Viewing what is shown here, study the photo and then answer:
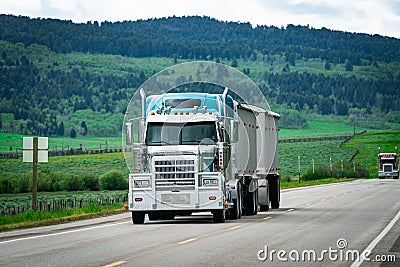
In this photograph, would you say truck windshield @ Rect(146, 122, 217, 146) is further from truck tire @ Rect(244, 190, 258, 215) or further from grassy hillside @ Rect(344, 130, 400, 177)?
grassy hillside @ Rect(344, 130, 400, 177)

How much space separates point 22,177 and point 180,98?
265 feet

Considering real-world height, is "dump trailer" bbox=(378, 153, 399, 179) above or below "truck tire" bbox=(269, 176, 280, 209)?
above

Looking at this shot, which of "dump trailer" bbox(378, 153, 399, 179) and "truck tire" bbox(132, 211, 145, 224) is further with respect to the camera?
"dump trailer" bbox(378, 153, 399, 179)

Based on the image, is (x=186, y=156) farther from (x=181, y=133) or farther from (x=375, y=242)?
(x=375, y=242)

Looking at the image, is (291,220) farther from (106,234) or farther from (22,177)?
(22,177)

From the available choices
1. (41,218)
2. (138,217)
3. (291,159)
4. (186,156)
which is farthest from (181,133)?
(291,159)

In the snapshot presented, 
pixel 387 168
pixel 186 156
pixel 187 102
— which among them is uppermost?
pixel 187 102

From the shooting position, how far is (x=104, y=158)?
163m

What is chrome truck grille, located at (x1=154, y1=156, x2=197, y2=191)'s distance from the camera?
26953 millimetres

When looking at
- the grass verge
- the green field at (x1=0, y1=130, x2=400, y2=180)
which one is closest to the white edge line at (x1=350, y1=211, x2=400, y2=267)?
the grass verge

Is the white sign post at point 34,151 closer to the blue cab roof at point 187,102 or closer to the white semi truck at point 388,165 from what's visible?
the blue cab roof at point 187,102

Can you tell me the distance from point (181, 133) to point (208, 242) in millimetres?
7947

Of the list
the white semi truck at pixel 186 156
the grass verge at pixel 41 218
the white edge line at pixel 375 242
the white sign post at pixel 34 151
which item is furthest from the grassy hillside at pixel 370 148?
the white edge line at pixel 375 242

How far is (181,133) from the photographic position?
90.6 ft
